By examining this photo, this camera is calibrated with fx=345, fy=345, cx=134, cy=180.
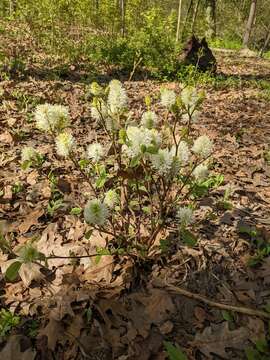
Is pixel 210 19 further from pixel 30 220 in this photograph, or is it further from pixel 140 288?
pixel 140 288

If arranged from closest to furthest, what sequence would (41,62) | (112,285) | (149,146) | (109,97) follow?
(149,146), (109,97), (112,285), (41,62)

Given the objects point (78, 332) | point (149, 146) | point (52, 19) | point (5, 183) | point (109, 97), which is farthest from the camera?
point (52, 19)

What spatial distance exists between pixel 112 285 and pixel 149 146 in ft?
4.00

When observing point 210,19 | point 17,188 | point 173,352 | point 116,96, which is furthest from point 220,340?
point 210,19

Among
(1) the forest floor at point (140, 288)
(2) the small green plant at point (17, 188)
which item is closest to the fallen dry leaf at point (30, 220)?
(1) the forest floor at point (140, 288)

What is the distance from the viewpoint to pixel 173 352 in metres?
2.07

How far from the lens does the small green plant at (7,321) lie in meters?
2.30

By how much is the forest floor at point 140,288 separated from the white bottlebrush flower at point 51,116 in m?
0.85

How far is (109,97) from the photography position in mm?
2096

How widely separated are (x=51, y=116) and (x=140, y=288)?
4.58 feet

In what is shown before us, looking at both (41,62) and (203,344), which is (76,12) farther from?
(203,344)

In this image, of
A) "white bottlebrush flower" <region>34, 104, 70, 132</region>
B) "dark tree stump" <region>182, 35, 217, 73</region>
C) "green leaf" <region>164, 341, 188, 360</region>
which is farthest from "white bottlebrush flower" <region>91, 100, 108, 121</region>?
"dark tree stump" <region>182, 35, 217, 73</region>

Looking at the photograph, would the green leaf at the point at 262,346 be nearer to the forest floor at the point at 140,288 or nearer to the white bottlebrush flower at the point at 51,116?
the forest floor at the point at 140,288

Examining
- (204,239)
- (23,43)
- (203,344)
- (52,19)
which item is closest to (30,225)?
(204,239)
